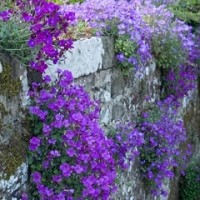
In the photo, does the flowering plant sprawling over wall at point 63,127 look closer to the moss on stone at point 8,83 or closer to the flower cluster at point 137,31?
the flower cluster at point 137,31

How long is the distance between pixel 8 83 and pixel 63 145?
452mm

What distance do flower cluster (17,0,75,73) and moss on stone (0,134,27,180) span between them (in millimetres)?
380

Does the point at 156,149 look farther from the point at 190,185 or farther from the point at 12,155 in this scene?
the point at 12,155

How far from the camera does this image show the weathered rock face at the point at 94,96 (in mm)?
2305

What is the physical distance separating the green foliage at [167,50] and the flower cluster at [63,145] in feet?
6.33

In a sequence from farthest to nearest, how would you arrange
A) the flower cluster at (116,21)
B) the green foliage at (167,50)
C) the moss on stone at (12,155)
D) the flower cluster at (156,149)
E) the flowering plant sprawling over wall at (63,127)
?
the green foliage at (167,50), the flower cluster at (156,149), the flower cluster at (116,21), the flowering plant sprawling over wall at (63,127), the moss on stone at (12,155)

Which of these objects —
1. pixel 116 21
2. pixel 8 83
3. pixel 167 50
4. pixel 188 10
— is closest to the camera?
pixel 8 83

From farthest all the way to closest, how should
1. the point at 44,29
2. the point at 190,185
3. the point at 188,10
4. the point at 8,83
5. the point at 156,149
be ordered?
the point at 188,10 < the point at 190,185 < the point at 156,149 < the point at 44,29 < the point at 8,83

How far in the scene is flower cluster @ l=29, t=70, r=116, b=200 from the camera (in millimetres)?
2461

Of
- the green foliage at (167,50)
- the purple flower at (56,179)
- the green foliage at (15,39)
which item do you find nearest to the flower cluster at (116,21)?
the green foliage at (167,50)

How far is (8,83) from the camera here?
2.31m

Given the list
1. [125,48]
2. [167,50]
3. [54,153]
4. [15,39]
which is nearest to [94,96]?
[125,48]

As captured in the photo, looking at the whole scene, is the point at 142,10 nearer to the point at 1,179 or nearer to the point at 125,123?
the point at 125,123

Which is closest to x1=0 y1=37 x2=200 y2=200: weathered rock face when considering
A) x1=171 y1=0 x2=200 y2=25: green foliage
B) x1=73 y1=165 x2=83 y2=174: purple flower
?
x1=73 y1=165 x2=83 y2=174: purple flower
